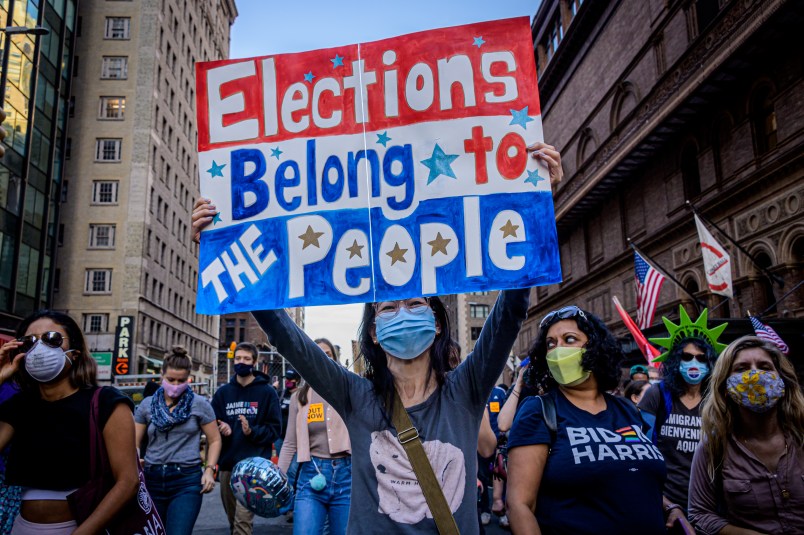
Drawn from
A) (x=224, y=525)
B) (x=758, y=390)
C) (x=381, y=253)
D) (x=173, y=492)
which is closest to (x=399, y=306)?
(x=381, y=253)

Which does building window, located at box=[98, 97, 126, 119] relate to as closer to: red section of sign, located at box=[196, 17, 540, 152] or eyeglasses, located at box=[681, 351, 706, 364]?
eyeglasses, located at box=[681, 351, 706, 364]

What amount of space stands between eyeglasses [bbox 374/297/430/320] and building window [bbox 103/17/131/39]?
166ft

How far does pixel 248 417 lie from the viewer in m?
7.37

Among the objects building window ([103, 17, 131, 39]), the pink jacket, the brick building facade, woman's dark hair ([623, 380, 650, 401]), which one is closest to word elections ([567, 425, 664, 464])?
the pink jacket

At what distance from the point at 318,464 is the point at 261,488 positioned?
2.87 ft

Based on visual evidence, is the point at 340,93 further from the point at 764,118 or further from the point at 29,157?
the point at 29,157

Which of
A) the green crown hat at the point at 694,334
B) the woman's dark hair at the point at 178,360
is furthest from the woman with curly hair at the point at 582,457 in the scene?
the woman's dark hair at the point at 178,360

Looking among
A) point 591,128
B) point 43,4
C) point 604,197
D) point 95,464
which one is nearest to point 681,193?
point 604,197

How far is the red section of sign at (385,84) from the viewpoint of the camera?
3.32 meters

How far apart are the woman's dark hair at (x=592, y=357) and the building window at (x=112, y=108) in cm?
4792

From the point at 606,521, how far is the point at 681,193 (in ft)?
75.7

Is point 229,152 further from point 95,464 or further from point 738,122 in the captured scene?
point 738,122

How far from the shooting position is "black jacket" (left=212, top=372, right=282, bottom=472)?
726cm

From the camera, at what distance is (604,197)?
31500 millimetres
